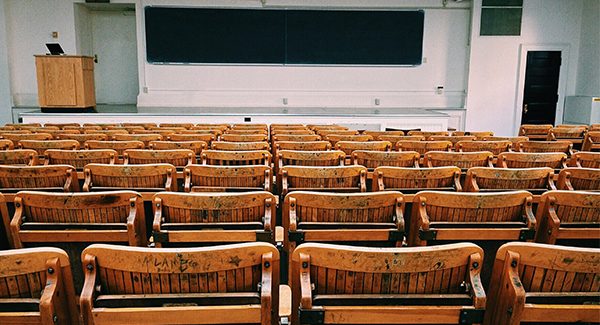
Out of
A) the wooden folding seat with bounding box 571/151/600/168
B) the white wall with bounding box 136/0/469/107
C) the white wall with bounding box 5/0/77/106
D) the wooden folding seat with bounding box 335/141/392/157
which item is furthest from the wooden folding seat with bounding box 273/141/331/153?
the white wall with bounding box 5/0/77/106

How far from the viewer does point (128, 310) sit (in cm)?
139

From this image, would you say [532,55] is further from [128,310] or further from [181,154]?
[128,310]

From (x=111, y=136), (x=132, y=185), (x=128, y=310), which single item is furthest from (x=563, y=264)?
(x=111, y=136)

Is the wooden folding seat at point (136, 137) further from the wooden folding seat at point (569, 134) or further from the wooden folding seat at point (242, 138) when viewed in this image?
the wooden folding seat at point (569, 134)

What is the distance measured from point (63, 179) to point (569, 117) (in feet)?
35.9

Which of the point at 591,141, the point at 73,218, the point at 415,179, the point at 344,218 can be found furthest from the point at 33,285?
the point at 591,141

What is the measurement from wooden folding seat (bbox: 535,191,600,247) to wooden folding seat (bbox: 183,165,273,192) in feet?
4.89

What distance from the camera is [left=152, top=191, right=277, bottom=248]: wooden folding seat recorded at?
2.15 m

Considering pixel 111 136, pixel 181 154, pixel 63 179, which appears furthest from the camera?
pixel 111 136

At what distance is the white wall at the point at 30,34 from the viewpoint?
10.3 m

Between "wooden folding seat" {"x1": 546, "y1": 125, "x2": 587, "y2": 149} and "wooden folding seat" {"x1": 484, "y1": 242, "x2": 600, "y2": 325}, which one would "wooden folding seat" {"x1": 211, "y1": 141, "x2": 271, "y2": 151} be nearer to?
"wooden folding seat" {"x1": 484, "y1": 242, "x2": 600, "y2": 325}

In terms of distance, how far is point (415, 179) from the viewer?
2938 millimetres

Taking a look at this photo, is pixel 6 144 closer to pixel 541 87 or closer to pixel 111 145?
pixel 111 145

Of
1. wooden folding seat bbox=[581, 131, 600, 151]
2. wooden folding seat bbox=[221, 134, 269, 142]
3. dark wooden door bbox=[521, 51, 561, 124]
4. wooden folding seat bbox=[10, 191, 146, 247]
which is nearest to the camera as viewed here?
wooden folding seat bbox=[10, 191, 146, 247]
